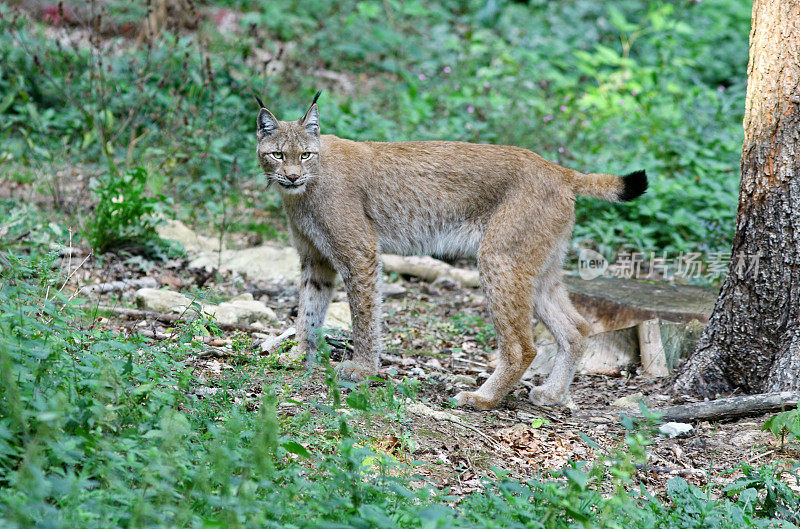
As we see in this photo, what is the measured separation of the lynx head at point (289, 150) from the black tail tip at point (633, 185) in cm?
188

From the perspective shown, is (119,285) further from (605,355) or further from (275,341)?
(605,355)

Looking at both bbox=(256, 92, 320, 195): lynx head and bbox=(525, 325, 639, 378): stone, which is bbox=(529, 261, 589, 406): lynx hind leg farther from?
bbox=(256, 92, 320, 195): lynx head

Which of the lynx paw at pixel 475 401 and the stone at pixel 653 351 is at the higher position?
the stone at pixel 653 351

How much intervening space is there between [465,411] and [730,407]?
1.45 meters

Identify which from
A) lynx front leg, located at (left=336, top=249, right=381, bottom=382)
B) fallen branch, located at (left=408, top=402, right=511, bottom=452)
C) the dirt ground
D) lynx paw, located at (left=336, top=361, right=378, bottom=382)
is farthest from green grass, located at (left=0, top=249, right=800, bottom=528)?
lynx front leg, located at (left=336, top=249, right=381, bottom=382)

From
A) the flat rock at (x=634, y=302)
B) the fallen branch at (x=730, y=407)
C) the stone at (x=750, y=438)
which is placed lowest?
the stone at (x=750, y=438)

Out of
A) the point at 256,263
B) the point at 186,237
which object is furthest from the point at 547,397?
the point at 186,237

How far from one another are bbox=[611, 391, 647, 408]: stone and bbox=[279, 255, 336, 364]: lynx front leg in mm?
1920

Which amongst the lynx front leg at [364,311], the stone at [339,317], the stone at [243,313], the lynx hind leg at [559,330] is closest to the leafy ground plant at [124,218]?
the stone at [243,313]

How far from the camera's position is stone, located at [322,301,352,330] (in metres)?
5.66

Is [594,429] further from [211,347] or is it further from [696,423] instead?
[211,347]

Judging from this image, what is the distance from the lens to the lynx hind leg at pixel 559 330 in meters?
4.82

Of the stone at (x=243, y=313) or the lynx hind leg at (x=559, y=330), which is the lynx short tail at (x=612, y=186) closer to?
the lynx hind leg at (x=559, y=330)

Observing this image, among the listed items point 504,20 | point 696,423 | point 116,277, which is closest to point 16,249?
point 116,277
